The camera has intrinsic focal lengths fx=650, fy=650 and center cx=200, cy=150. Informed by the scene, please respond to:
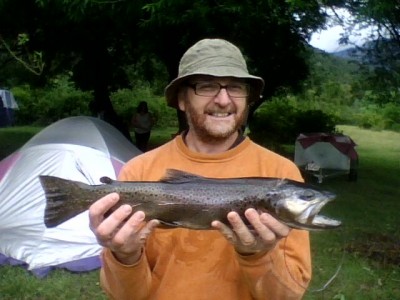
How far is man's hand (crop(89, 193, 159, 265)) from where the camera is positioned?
2.19m

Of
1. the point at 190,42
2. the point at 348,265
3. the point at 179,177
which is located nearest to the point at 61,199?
the point at 179,177

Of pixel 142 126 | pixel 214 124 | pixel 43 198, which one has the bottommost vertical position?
pixel 142 126

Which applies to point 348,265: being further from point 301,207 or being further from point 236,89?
point 301,207

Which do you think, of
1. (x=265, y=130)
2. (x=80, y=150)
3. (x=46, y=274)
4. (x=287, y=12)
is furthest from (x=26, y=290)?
(x=265, y=130)

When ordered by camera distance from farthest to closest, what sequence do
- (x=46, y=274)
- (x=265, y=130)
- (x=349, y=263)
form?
(x=265, y=130) < (x=349, y=263) < (x=46, y=274)

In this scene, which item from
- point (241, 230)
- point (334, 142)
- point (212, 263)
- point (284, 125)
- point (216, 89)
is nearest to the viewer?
point (241, 230)

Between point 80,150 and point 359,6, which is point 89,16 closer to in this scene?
point 80,150

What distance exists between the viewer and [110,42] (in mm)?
16578

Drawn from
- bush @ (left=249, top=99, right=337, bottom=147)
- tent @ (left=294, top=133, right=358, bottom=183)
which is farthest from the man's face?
bush @ (left=249, top=99, right=337, bottom=147)

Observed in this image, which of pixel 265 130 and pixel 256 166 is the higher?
pixel 256 166

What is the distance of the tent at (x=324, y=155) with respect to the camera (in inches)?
568

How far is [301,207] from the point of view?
2203mm

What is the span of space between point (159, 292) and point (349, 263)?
6.16m

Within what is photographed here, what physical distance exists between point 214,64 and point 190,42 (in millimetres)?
10141
